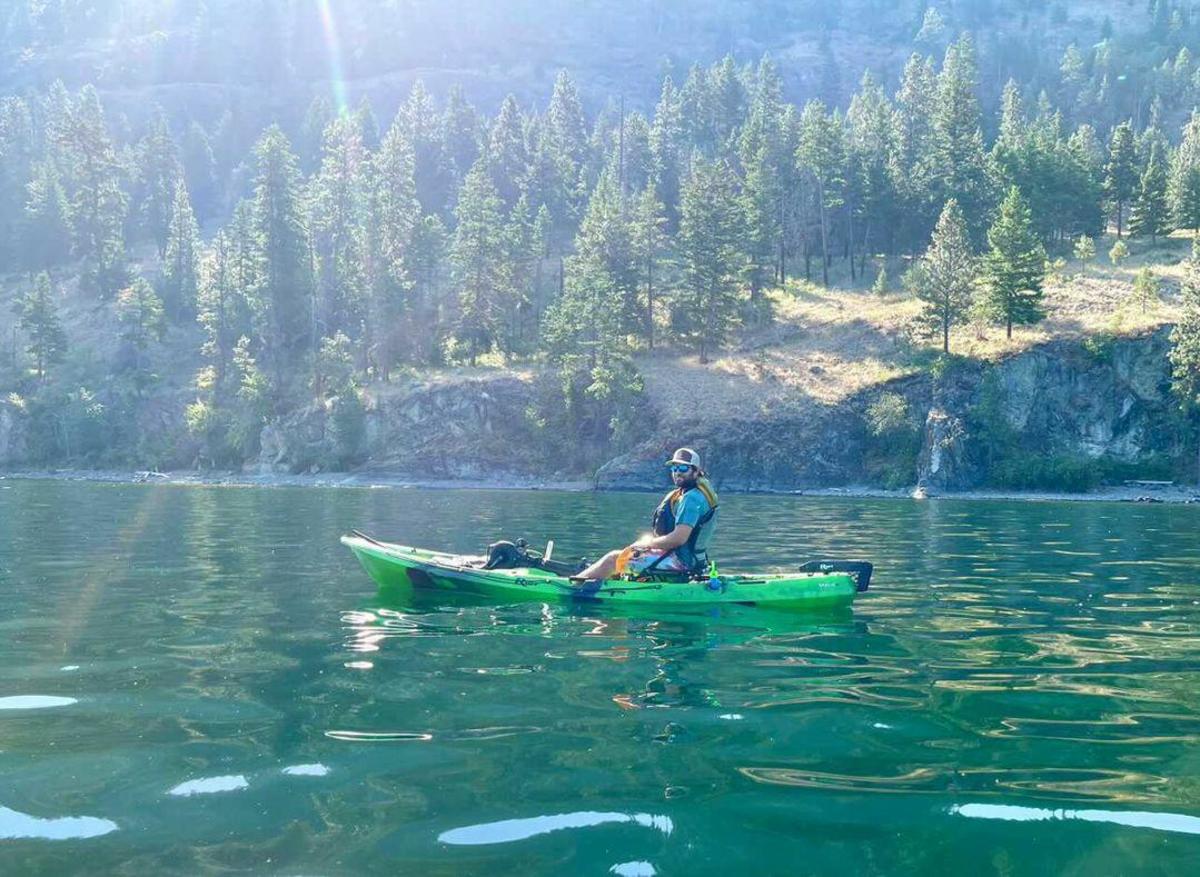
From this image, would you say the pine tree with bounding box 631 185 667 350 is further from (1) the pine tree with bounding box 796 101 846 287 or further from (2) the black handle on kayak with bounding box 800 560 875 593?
(2) the black handle on kayak with bounding box 800 560 875 593

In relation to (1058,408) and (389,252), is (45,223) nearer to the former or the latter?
(389,252)

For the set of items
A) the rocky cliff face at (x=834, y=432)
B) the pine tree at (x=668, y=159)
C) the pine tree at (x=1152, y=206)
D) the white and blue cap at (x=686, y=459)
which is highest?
the pine tree at (x=668, y=159)

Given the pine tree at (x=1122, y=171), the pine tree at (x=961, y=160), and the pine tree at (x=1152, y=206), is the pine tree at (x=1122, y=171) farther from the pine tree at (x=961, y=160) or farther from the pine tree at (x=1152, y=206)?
the pine tree at (x=961, y=160)

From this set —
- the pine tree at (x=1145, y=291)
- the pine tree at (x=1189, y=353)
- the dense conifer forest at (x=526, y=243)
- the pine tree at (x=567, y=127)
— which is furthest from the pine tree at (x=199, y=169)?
the pine tree at (x=1189, y=353)

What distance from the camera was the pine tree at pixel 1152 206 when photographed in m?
74.9

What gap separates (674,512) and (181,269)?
294ft

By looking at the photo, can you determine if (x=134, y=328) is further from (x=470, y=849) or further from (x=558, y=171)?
(x=470, y=849)

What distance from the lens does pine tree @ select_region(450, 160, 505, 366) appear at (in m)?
77.1

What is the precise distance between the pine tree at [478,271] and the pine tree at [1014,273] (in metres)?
35.4

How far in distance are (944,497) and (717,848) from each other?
50413 millimetres

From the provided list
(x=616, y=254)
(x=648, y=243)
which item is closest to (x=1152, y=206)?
(x=648, y=243)

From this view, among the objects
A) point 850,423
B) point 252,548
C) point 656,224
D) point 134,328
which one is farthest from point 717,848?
point 134,328

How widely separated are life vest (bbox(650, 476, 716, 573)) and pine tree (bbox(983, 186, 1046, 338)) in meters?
53.4

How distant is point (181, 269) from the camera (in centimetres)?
9375
